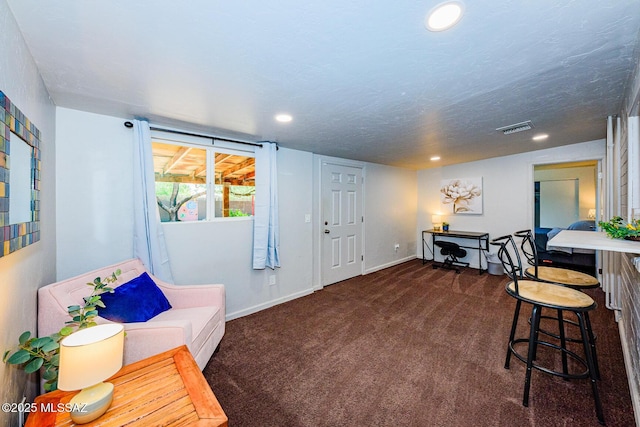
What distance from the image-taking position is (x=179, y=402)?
1015mm

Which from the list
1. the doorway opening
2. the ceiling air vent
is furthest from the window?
the doorway opening

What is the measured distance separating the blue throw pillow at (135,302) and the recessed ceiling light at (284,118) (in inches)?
70.4

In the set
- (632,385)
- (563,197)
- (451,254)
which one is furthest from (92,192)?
(563,197)

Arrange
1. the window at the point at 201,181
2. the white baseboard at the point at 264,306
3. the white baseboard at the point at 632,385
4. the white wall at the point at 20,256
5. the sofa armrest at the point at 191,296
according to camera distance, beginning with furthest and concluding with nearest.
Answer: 1. the white baseboard at the point at 264,306
2. the window at the point at 201,181
3. the sofa armrest at the point at 191,296
4. the white baseboard at the point at 632,385
5. the white wall at the point at 20,256

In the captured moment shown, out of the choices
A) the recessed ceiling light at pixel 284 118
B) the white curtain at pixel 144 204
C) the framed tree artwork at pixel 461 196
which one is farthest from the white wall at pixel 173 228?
the framed tree artwork at pixel 461 196

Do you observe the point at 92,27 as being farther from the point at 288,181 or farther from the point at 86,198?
the point at 288,181

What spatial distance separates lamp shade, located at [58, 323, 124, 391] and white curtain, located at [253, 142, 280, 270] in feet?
6.46

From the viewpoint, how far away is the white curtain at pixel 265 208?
2998mm

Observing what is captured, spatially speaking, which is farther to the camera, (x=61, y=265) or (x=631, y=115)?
(x=61, y=265)

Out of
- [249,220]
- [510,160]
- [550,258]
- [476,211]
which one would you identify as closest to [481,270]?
[476,211]

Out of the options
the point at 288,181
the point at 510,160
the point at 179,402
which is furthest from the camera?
the point at 510,160

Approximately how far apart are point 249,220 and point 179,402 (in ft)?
7.10

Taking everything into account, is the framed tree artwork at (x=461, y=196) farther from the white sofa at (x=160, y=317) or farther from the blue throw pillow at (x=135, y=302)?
the blue throw pillow at (x=135, y=302)

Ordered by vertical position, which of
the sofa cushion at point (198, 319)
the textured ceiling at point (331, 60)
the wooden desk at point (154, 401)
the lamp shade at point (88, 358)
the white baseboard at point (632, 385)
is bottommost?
the white baseboard at point (632, 385)
